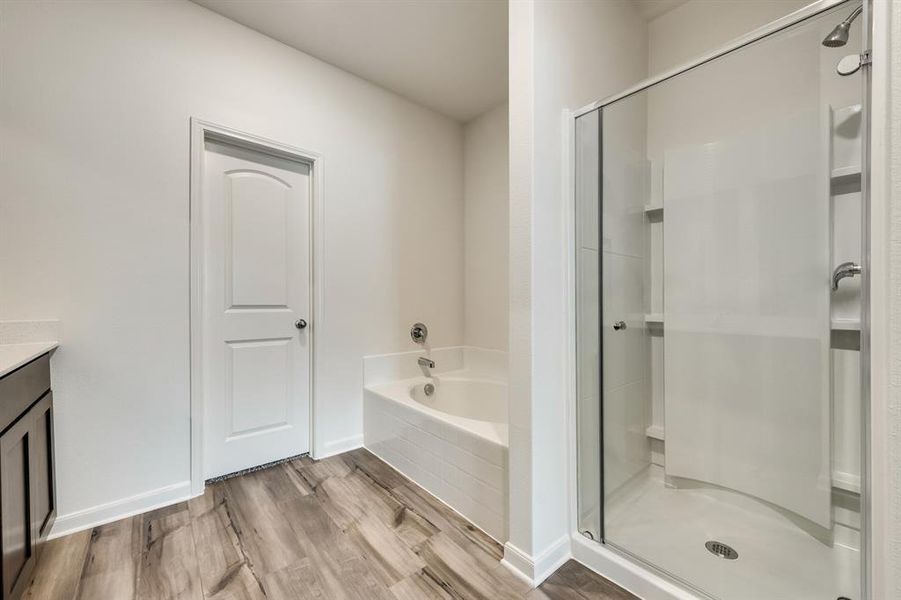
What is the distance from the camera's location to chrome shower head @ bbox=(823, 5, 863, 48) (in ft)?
3.13

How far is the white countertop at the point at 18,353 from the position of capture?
1.07m

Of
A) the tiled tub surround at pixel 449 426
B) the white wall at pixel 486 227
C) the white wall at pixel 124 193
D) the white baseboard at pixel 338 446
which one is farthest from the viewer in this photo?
the white wall at pixel 486 227

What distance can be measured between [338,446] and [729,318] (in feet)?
7.46

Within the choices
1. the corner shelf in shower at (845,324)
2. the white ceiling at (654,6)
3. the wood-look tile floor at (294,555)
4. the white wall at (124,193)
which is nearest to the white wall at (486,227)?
the white ceiling at (654,6)

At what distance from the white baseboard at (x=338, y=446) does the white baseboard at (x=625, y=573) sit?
1515 mm

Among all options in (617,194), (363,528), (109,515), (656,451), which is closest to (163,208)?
(109,515)

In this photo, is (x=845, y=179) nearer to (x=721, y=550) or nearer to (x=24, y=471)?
(x=721, y=550)

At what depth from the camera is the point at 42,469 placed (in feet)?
4.65

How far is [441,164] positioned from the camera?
9.82 ft

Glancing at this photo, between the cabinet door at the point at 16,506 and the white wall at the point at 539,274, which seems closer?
the cabinet door at the point at 16,506

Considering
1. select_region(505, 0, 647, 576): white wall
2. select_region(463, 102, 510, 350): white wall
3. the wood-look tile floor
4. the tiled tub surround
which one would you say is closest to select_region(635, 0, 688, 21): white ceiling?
select_region(505, 0, 647, 576): white wall

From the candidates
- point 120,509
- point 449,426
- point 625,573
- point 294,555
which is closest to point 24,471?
point 120,509

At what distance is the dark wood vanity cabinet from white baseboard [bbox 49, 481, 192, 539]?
7cm

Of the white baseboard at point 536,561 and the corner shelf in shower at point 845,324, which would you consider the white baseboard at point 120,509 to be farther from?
the corner shelf in shower at point 845,324
